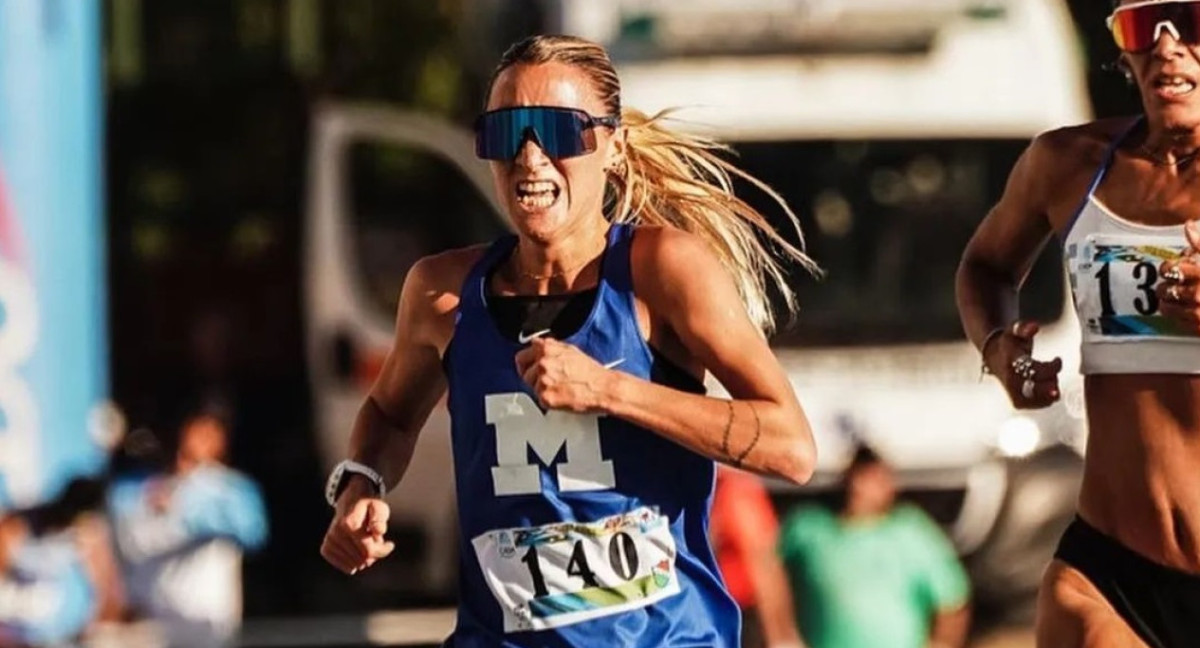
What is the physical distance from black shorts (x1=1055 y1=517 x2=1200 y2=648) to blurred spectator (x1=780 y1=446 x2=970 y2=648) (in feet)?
14.6

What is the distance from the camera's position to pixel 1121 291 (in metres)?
5.46

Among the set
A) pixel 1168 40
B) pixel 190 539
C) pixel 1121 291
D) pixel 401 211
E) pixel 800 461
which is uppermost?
pixel 1168 40

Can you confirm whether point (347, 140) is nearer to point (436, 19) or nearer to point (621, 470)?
point (436, 19)

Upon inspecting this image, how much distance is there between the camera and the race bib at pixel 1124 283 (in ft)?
17.7

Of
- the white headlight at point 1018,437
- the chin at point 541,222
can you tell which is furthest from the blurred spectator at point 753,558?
the chin at point 541,222

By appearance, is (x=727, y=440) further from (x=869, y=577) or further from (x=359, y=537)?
(x=869, y=577)

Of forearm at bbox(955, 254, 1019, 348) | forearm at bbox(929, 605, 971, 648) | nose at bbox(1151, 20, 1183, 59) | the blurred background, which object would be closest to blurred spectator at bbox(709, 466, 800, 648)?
forearm at bbox(929, 605, 971, 648)

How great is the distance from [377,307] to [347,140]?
1.20 metres

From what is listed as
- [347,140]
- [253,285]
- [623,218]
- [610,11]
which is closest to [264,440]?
[253,285]

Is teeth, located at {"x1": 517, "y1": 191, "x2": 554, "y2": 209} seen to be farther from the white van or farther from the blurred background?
the white van

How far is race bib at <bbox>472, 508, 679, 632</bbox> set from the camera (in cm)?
485

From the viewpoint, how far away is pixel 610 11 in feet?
41.6

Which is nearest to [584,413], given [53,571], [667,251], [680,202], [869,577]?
[667,251]

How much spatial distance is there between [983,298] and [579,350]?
136cm
